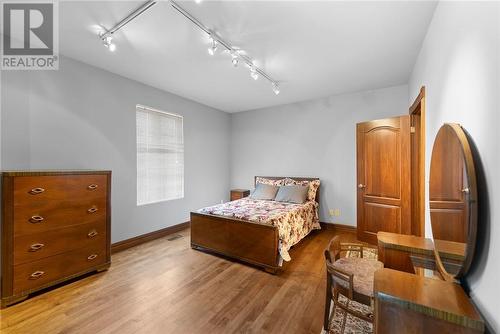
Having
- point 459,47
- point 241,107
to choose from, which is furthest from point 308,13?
point 241,107

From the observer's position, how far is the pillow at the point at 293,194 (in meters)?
3.93

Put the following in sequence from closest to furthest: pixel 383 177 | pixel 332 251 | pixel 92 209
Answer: pixel 332 251, pixel 92 209, pixel 383 177

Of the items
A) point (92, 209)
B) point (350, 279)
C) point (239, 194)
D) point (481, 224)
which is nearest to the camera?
point (481, 224)

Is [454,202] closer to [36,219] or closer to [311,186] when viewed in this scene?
[311,186]

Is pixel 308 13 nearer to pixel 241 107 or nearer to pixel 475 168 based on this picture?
pixel 475 168

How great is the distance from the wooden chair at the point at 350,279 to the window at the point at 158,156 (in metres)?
3.11

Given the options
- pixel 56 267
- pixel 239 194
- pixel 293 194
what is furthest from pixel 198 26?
pixel 239 194

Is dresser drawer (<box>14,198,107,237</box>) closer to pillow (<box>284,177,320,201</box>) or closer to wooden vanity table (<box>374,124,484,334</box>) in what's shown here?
wooden vanity table (<box>374,124,484,334</box>)

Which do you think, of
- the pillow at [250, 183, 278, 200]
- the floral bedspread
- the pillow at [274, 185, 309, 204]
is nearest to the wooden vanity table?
the floral bedspread

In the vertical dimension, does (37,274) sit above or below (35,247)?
below

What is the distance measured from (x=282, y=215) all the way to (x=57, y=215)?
2547 millimetres

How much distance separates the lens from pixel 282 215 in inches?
116

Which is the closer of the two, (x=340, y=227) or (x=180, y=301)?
(x=180, y=301)

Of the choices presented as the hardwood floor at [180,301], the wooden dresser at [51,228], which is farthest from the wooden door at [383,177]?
the wooden dresser at [51,228]
